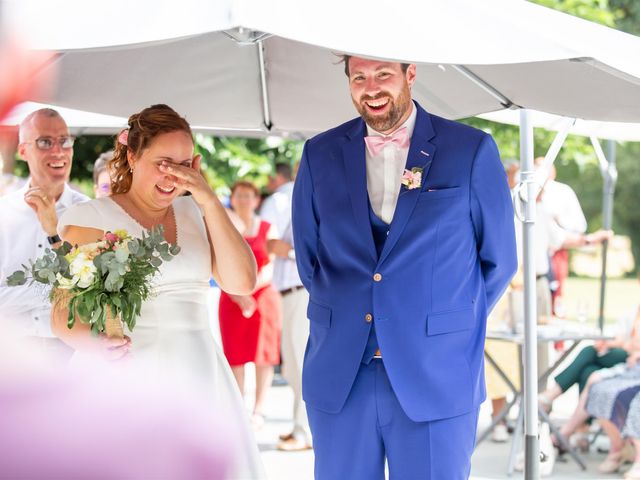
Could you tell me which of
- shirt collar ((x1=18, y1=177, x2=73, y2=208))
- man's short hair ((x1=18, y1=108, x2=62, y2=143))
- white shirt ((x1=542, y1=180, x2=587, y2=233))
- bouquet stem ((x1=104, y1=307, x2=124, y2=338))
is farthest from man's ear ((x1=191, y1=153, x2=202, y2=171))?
white shirt ((x1=542, y1=180, x2=587, y2=233))

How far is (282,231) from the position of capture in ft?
30.3

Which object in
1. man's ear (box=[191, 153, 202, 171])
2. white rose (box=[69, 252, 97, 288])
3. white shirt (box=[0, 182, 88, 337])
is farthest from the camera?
white shirt (box=[0, 182, 88, 337])

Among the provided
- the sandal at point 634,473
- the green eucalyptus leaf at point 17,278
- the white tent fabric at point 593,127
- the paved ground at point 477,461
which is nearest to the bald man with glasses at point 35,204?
the green eucalyptus leaf at point 17,278

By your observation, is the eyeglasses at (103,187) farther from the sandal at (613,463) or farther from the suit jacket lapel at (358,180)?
the sandal at (613,463)

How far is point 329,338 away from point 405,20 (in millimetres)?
1240

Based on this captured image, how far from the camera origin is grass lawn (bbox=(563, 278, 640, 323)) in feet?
80.3

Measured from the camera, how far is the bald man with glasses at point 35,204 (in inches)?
198

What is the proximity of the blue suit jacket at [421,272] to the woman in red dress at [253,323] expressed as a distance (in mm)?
5360

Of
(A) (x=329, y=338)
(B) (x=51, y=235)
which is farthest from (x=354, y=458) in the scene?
(B) (x=51, y=235)

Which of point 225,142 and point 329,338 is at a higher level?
point 225,142

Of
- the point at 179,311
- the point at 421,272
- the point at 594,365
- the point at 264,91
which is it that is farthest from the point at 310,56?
the point at 594,365

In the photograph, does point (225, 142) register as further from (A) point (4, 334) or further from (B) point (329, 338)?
(A) point (4, 334)

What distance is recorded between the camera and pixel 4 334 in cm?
106

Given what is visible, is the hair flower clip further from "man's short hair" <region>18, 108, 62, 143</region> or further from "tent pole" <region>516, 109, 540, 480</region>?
"tent pole" <region>516, 109, 540, 480</region>
